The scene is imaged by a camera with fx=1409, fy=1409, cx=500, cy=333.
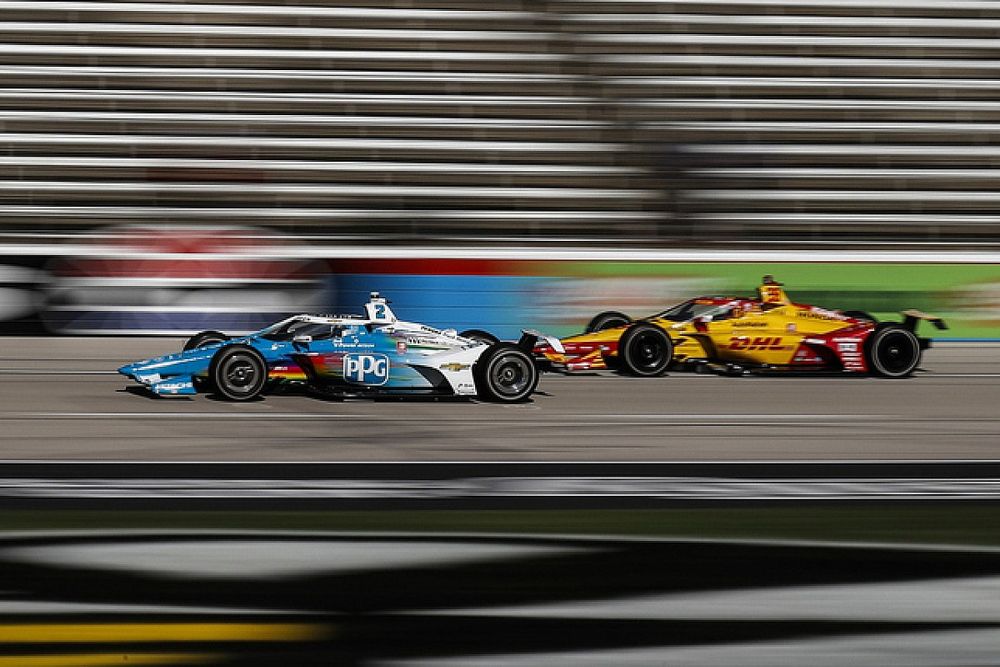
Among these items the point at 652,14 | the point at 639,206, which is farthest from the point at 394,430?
the point at 652,14

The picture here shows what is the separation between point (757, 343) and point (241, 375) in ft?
18.2

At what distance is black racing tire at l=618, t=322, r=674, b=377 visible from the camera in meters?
14.5

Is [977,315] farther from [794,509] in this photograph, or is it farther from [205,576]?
[205,576]

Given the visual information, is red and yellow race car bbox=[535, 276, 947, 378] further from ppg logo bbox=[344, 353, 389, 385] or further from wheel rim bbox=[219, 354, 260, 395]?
wheel rim bbox=[219, 354, 260, 395]

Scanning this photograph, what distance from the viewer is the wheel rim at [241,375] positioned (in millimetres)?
11781

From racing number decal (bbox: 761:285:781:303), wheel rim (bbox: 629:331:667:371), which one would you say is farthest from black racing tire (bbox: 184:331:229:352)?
racing number decal (bbox: 761:285:781:303)

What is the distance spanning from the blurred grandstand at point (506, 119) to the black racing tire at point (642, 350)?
7671 millimetres

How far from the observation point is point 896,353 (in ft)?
48.8

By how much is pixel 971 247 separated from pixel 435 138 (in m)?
8.98

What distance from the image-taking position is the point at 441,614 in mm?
5184

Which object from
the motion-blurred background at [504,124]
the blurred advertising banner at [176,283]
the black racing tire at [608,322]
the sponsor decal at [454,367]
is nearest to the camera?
the sponsor decal at [454,367]

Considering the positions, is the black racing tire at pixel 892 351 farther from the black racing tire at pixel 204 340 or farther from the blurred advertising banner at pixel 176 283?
the blurred advertising banner at pixel 176 283

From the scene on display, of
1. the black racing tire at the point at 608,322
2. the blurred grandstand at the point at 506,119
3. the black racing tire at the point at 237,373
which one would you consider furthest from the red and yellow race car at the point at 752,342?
the blurred grandstand at the point at 506,119

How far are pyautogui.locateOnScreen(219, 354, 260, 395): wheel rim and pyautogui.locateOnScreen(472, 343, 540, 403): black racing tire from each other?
186cm
